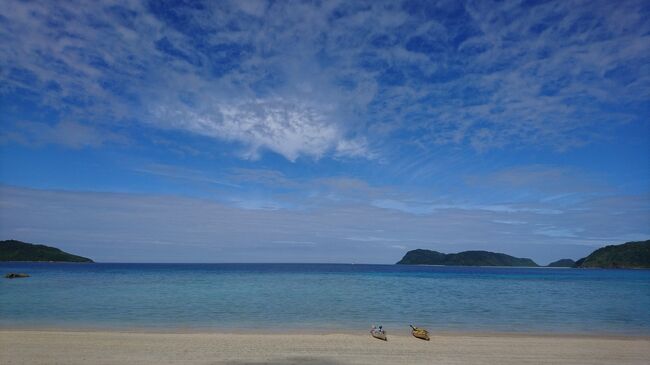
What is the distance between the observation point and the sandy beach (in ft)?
50.2

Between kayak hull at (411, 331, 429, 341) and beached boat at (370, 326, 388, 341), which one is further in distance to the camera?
kayak hull at (411, 331, 429, 341)

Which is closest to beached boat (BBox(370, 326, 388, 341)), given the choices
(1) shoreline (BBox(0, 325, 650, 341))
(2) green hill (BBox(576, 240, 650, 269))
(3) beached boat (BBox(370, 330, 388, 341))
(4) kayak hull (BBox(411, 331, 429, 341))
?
(3) beached boat (BBox(370, 330, 388, 341))

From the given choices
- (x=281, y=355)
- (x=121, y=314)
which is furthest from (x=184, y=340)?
(x=121, y=314)

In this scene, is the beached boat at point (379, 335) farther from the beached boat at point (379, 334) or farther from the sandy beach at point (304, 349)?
the sandy beach at point (304, 349)

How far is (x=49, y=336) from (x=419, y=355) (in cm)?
1762

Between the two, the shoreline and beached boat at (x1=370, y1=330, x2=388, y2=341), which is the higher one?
beached boat at (x1=370, y1=330, x2=388, y2=341)

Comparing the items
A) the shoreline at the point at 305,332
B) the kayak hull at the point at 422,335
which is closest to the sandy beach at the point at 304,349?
the kayak hull at the point at 422,335

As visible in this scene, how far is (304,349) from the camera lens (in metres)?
17.1

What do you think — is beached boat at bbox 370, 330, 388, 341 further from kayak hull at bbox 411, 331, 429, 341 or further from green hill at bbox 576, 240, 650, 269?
green hill at bbox 576, 240, 650, 269

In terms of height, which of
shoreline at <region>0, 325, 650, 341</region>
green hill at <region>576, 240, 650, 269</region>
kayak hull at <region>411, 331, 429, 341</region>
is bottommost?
shoreline at <region>0, 325, 650, 341</region>

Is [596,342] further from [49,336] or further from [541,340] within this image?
[49,336]

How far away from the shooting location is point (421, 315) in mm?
29359

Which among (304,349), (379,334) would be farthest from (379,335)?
(304,349)

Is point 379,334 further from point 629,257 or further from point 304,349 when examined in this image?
point 629,257
